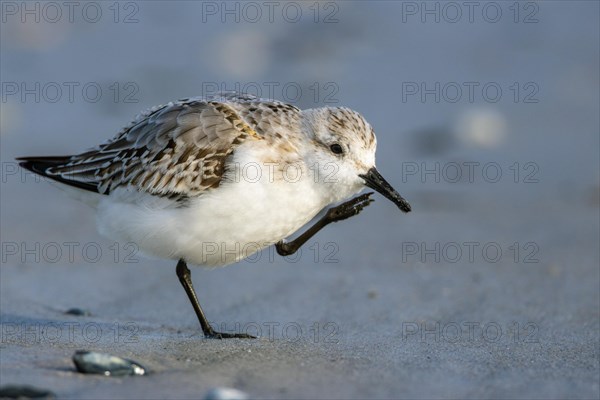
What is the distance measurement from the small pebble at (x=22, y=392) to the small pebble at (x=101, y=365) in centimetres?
30

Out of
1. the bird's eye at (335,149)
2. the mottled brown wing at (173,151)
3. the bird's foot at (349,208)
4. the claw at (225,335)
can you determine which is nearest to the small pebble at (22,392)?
the claw at (225,335)

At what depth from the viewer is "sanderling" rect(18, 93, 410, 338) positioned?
17.0ft

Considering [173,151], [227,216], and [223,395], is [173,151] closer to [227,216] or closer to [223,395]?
[227,216]

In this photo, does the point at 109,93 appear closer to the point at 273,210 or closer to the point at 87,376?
the point at 273,210

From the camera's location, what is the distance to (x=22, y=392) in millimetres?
3678

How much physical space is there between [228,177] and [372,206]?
3.69 m

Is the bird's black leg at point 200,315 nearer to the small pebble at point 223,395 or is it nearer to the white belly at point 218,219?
the white belly at point 218,219

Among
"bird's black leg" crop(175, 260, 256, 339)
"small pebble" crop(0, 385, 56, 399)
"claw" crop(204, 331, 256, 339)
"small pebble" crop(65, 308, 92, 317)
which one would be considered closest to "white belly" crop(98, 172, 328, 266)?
"bird's black leg" crop(175, 260, 256, 339)

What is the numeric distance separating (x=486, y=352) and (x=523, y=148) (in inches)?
220

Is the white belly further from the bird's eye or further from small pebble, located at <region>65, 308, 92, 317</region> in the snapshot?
small pebble, located at <region>65, 308, 92, 317</region>

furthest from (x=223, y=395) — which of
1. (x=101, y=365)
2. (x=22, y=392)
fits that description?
(x=22, y=392)

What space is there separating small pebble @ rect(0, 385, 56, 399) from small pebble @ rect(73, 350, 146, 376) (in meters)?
0.30

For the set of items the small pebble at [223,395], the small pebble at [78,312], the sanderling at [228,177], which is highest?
the sanderling at [228,177]

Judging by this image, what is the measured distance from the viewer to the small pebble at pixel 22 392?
3664 millimetres
